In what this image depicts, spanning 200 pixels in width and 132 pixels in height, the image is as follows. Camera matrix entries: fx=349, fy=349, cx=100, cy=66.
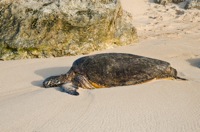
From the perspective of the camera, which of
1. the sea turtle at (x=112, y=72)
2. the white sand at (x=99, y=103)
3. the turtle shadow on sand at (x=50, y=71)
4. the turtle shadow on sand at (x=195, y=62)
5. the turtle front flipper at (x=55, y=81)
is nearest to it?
the white sand at (x=99, y=103)

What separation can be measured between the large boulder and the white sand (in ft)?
1.14

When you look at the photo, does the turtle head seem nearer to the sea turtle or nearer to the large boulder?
the sea turtle

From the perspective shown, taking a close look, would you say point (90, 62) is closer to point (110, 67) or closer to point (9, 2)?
point (110, 67)

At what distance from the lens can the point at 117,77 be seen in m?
4.82

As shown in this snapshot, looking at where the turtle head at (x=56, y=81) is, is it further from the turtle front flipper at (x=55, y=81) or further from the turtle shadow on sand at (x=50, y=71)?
the turtle shadow on sand at (x=50, y=71)

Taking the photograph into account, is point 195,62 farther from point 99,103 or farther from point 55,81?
point 99,103

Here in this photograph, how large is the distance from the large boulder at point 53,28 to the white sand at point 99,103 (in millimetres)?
348

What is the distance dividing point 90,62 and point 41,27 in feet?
8.66

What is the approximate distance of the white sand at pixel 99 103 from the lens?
3.20 meters

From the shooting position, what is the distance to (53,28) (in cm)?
732

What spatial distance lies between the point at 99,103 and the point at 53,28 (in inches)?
149

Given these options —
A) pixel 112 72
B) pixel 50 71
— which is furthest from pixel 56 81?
pixel 50 71

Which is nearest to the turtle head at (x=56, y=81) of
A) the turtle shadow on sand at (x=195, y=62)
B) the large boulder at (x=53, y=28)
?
the large boulder at (x=53, y=28)

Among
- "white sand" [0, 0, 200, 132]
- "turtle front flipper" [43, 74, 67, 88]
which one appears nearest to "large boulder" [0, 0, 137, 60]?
"white sand" [0, 0, 200, 132]
